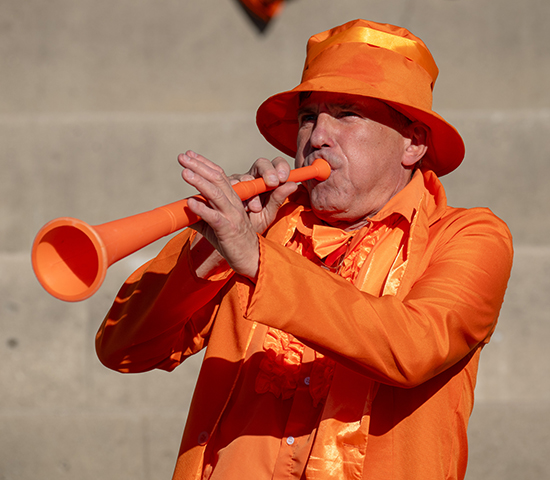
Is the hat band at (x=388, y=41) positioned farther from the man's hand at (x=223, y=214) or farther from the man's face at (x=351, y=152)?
the man's hand at (x=223, y=214)

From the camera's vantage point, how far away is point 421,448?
1704 millimetres

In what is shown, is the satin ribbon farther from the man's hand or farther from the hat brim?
the man's hand

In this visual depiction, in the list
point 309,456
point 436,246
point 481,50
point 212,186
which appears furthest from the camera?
point 481,50

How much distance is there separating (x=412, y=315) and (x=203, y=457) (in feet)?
2.68

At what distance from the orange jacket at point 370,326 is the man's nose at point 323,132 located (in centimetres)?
26

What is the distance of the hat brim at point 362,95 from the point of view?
1951mm

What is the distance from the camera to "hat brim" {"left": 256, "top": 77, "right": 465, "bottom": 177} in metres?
1.95

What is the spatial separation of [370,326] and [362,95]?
82cm

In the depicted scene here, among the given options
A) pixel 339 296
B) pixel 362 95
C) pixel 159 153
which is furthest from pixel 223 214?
pixel 159 153

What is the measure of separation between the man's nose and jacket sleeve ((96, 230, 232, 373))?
0.48 m

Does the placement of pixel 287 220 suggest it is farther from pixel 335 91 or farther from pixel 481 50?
pixel 481 50

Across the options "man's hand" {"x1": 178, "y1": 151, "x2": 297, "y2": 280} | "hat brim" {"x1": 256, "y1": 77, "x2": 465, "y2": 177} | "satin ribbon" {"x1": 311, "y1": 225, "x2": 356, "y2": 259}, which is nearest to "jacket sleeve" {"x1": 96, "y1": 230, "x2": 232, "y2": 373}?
→ "satin ribbon" {"x1": 311, "y1": 225, "x2": 356, "y2": 259}

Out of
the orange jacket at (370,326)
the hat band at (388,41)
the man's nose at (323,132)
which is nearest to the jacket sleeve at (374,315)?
the orange jacket at (370,326)

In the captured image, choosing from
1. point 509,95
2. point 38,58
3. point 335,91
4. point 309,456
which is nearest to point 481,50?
point 509,95
